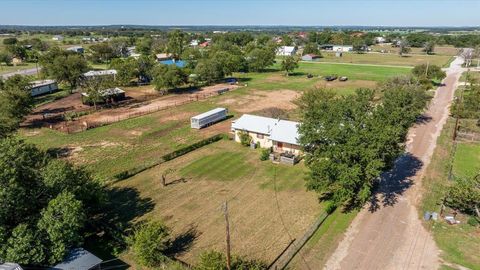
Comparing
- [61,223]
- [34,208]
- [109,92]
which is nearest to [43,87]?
[109,92]

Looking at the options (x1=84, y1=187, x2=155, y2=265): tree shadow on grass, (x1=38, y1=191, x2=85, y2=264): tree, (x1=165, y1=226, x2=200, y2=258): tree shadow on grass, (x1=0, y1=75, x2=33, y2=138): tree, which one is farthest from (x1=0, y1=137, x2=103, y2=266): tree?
(x1=0, y1=75, x2=33, y2=138): tree

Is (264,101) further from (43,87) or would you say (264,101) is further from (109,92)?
(43,87)

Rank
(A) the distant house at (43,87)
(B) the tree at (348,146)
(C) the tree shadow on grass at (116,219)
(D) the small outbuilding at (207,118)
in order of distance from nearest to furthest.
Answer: (C) the tree shadow on grass at (116,219), (B) the tree at (348,146), (D) the small outbuilding at (207,118), (A) the distant house at (43,87)

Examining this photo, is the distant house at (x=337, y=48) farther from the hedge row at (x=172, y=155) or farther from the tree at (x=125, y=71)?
the hedge row at (x=172, y=155)

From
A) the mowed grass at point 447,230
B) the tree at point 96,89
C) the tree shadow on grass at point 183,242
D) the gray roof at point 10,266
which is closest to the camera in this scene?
the gray roof at point 10,266

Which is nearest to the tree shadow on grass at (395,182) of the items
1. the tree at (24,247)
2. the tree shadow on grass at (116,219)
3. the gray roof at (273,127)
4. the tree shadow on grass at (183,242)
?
the gray roof at (273,127)

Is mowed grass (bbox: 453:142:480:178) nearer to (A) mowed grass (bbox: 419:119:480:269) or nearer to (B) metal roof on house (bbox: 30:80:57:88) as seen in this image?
(A) mowed grass (bbox: 419:119:480:269)
